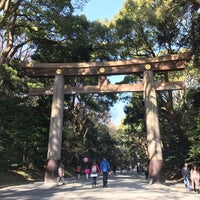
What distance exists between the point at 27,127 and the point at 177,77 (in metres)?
14.3

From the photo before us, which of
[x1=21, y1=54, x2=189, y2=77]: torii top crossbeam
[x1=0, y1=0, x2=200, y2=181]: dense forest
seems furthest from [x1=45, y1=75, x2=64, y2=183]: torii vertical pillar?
[x1=0, y1=0, x2=200, y2=181]: dense forest

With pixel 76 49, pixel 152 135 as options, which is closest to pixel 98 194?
pixel 152 135

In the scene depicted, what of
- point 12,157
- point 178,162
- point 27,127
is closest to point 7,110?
point 27,127

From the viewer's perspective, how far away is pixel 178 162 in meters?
23.5

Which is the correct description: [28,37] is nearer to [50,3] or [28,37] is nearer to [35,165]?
[50,3]

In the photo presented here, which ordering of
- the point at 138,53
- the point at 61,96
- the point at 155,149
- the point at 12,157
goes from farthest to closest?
the point at 138,53 → the point at 12,157 → the point at 61,96 → the point at 155,149

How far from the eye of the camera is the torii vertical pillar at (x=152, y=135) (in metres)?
15.9

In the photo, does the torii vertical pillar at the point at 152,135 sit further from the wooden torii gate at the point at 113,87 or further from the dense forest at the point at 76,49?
the dense forest at the point at 76,49

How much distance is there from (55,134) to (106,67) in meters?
5.38

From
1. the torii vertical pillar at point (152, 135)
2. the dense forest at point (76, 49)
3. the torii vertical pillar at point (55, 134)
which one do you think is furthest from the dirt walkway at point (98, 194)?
the dense forest at point (76, 49)

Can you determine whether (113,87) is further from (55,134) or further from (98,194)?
(98,194)

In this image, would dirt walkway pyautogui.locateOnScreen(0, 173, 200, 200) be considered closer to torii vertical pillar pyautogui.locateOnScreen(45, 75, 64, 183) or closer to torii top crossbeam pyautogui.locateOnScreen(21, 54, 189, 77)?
torii vertical pillar pyautogui.locateOnScreen(45, 75, 64, 183)

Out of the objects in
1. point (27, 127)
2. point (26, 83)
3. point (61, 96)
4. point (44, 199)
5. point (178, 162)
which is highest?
point (26, 83)

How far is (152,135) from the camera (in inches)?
649
